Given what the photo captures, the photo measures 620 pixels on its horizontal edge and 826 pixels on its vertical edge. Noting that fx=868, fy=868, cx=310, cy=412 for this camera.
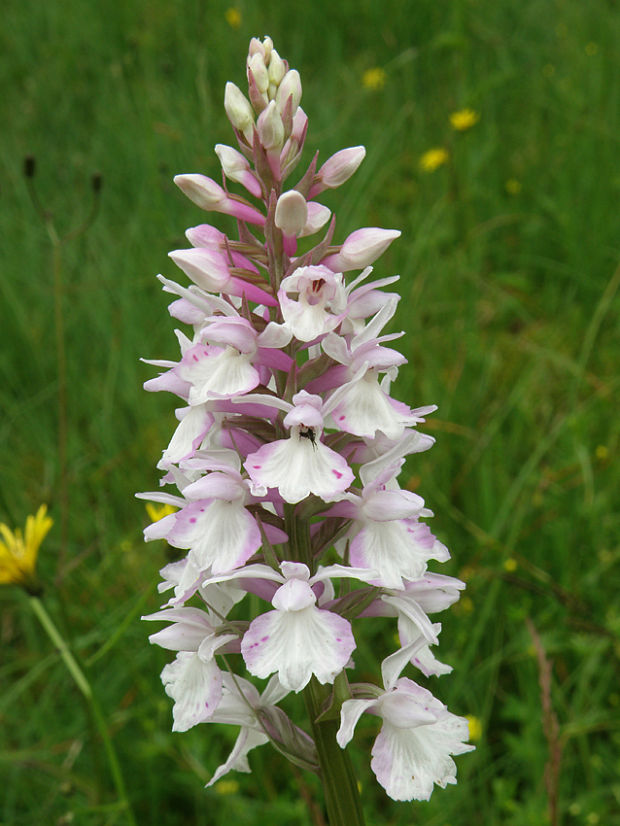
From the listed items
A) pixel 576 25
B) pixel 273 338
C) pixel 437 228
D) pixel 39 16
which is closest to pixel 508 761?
pixel 273 338

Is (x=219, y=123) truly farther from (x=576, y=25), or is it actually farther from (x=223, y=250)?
(x=223, y=250)

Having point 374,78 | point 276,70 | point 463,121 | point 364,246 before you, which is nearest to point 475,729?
point 364,246

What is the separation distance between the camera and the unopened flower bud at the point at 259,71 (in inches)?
54.1

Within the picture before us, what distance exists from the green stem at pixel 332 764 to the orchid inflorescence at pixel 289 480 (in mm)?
10

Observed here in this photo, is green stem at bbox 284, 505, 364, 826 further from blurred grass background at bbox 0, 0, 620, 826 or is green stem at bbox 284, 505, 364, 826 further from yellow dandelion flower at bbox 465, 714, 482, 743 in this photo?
yellow dandelion flower at bbox 465, 714, 482, 743

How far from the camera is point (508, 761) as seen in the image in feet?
7.29

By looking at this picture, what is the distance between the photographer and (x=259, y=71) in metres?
1.38

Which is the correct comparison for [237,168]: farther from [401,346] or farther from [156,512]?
[401,346]

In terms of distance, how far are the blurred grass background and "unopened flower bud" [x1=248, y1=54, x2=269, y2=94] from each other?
1013mm

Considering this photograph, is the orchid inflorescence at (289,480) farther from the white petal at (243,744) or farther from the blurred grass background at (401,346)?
the blurred grass background at (401,346)

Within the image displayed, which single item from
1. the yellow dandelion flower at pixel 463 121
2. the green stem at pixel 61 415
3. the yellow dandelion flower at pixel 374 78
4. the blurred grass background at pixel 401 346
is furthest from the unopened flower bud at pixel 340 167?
the yellow dandelion flower at pixel 374 78

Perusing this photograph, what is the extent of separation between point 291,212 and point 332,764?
0.86 metres

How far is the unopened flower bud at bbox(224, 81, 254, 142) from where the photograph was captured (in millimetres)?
1377

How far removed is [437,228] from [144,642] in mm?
2284
